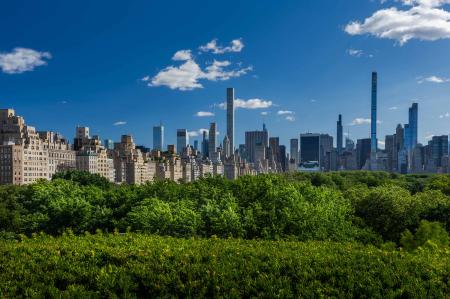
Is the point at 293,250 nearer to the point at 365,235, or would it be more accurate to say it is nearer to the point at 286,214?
the point at 286,214

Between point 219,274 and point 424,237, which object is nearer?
point 219,274

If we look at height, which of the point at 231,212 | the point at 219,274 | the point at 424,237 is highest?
the point at 219,274

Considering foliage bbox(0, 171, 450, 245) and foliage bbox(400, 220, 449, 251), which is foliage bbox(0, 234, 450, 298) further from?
foliage bbox(400, 220, 449, 251)

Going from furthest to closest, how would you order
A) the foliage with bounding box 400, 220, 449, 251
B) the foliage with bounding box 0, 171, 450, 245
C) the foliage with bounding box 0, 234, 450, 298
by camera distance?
the foliage with bounding box 400, 220, 449, 251
the foliage with bounding box 0, 171, 450, 245
the foliage with bounding box 0, 234, 450, 298

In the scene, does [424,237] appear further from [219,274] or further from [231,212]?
[219,274]

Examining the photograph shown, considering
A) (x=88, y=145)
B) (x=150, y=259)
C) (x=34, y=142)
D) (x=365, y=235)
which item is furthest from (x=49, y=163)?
(x=150, y=259)

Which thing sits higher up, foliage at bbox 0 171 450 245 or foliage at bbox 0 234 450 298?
foliage at bbox 0 234 450 298

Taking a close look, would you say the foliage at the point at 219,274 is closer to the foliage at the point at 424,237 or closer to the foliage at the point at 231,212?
the foliage at the point at 231,212

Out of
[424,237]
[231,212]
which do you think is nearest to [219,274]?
[231,212]

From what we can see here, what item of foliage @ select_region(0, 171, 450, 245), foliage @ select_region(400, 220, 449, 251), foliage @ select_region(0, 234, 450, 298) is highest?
foliage @ select_region(0, 234, 450, 298)

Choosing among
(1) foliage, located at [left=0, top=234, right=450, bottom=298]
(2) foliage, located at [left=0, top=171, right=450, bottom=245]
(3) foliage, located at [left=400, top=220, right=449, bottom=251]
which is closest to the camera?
(1) foliage, located at [left=0, top=234, right=450, bottom=298]

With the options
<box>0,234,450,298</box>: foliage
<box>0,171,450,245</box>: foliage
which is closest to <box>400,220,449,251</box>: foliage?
<box>0,171,450,245</box>: foliage

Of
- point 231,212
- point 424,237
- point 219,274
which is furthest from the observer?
point 424,237

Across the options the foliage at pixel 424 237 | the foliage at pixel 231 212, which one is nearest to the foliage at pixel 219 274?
the foliage at pixel 231 212
